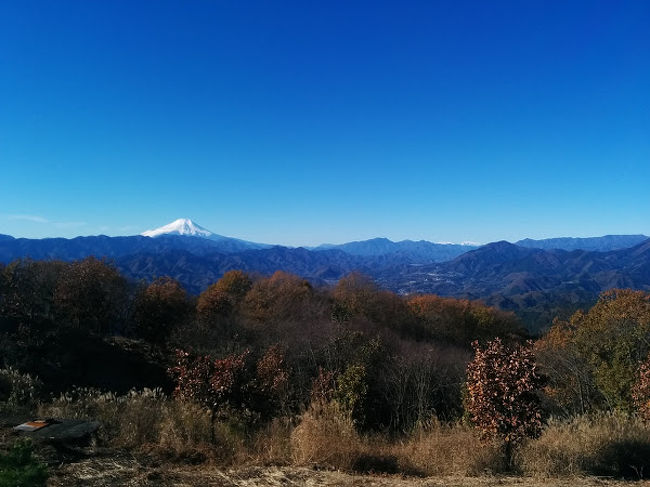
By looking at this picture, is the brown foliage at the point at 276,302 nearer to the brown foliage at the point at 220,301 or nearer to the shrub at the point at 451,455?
the brown foliage at the point at 220,301

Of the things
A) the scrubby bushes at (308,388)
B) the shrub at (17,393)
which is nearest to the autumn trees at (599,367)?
the scrubby bushes at (308,388)

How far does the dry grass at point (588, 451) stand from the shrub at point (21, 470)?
277 inches

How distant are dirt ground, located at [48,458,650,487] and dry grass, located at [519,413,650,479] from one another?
42cm

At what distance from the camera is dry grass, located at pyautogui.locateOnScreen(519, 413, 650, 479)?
7369 millimetres

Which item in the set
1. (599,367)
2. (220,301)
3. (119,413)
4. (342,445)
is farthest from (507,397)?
(220,301)

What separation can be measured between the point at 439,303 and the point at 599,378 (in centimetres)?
5237

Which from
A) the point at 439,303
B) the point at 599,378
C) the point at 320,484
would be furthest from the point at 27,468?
the point at 439,303

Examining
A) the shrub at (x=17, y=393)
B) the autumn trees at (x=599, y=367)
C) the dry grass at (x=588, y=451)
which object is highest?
the shrub at (x=17, y=393)

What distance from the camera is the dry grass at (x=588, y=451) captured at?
24.2ft

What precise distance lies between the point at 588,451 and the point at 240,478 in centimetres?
632

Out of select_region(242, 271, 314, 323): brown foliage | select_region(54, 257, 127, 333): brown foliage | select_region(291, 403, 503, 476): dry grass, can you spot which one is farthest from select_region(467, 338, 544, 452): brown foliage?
select_region(54, 257, 127, 333): brown foliage

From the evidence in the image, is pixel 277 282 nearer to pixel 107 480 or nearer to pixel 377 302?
pixel 377 302

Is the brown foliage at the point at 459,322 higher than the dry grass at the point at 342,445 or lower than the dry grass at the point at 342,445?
lower

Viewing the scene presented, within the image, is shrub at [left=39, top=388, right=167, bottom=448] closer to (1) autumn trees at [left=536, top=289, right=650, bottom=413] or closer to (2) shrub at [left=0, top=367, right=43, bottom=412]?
(2) shrub at [left=0, top=367, right=43, bottom=412]
